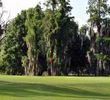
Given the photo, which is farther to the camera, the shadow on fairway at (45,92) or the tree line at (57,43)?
the tree line at (57,43)

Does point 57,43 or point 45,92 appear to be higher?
point 57,43

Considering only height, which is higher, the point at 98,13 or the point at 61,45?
the point at 98,13

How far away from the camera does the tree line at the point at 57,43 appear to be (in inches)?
2800

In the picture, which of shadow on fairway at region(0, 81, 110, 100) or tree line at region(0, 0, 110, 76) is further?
tree line at region(0, 0, 110, 76)

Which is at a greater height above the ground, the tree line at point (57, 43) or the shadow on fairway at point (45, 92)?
the tree line at point (57, 43)

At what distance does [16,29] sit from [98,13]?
16545 millimetres

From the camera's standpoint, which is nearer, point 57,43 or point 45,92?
point 45,92

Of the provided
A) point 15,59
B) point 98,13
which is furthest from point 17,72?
point 98,13

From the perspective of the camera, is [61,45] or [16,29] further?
[16,29]

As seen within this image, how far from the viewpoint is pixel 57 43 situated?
70.9 metres

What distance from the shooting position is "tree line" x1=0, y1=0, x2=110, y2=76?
71.1 meters

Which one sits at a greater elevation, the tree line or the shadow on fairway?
the tree line

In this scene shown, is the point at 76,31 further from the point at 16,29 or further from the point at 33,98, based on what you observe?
the point at 33,98

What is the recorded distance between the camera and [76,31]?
249ft
